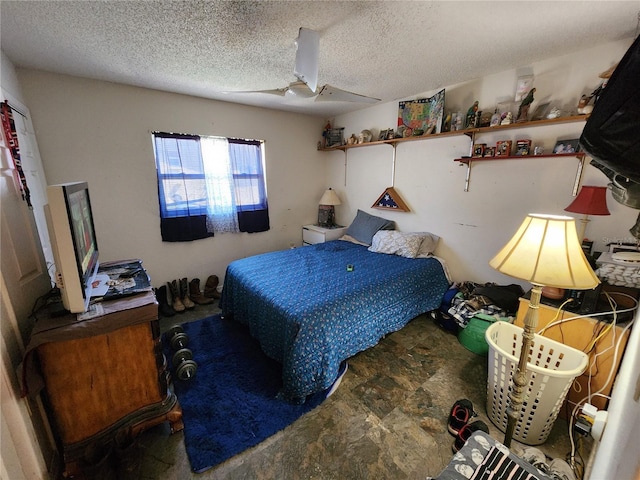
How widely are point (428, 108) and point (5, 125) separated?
10.8 ft

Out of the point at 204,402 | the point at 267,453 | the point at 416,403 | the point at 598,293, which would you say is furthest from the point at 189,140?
the point at 598,293

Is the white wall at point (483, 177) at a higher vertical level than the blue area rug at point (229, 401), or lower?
higher

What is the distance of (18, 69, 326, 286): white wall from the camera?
2.30m

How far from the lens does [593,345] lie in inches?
57.7

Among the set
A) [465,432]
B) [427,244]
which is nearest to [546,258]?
[465,432]

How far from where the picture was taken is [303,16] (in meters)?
1.45

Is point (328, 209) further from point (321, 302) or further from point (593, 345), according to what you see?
point (593, 345)

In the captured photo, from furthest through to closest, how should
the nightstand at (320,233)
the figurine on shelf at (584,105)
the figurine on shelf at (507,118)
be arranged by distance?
the nightstand at (320,233)
the figurine on shelf at (507,118)
the figurine on shelf at (584,105)

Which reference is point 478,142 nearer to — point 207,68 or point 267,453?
point 207,68

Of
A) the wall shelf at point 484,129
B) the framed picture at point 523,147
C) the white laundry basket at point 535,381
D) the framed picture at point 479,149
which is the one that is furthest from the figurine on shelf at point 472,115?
the white laundry basket at point 535,381

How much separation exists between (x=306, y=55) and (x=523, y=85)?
1838mm

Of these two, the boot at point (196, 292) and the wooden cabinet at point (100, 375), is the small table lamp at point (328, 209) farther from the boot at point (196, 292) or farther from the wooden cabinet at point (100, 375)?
the wooden cabinet at point (100, 375)

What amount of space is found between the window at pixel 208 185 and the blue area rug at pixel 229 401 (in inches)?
54.1

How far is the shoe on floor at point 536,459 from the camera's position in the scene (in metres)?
1.14
